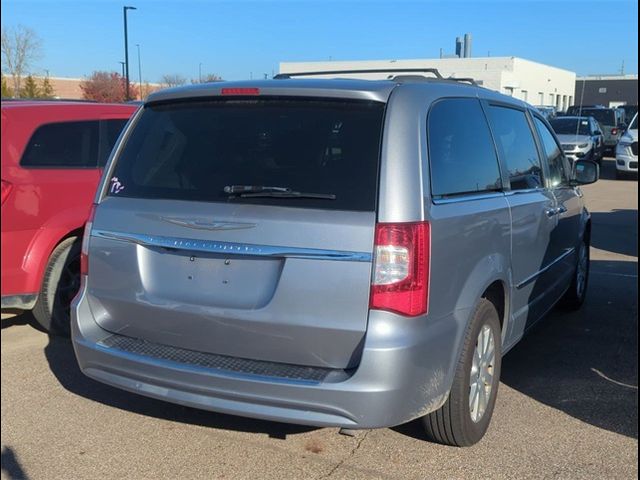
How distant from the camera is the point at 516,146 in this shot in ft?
14.9

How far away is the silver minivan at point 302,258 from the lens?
9.47 ft

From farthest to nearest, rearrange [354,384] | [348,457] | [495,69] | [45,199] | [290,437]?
[495,69]
[45,199]
[290,437]
[348,457]
[354,384]

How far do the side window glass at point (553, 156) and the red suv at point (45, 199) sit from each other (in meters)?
3.54

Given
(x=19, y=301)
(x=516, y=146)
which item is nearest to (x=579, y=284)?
(x=516, y=146)

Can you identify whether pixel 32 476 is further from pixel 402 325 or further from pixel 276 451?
pixel 402 325

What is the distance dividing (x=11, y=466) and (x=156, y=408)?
2.89 ft

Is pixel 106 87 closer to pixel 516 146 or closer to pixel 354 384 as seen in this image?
pixel 516 146

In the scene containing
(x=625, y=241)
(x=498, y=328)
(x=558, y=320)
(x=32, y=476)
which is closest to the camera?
(x=32, y=476)

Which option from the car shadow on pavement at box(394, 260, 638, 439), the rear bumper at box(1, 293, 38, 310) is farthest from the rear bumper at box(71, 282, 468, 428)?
the rear bumper at box(1, 293, 38, 310)

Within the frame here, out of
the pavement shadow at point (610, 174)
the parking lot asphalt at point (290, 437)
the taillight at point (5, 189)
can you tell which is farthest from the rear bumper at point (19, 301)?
the pavement shadow at point (610, 174)

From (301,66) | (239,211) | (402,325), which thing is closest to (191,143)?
(239,211)

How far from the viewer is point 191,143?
3406 mm

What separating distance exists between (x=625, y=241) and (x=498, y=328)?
731 cm

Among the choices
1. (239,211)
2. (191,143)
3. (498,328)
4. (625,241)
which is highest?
(191,143)
